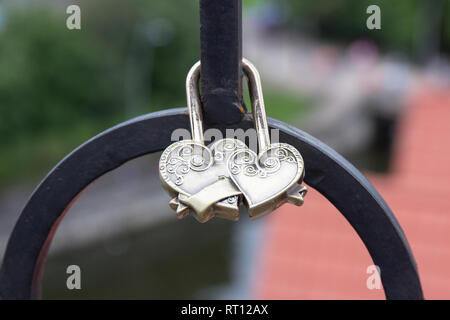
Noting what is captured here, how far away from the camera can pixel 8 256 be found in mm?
Result: 1090

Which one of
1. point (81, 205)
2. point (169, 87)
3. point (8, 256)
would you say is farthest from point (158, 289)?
point (8, 256)

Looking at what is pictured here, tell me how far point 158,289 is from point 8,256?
38.2ft

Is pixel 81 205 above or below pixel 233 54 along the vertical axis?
below

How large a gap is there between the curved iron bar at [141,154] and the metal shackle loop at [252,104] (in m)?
0.02

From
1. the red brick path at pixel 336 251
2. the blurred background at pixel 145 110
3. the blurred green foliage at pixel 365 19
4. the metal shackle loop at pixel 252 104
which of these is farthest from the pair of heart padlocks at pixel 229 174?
the blurred green foliage at pixel 365 19

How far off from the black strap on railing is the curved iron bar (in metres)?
0.03

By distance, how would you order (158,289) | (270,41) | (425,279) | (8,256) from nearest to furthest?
1. (8,256)
2. (425,279)
3. (158,289)
4. (270,41)

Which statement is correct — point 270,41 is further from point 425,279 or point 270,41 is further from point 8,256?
point 8,256

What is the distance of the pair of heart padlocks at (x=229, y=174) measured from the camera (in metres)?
0.93

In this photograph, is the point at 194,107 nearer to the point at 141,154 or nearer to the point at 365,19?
the point at 141,154

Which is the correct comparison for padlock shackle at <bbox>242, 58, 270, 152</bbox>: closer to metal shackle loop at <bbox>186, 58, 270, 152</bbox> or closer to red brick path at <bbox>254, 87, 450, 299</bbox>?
metal shackle loop at <bbox>186, 58, 270, 152</bbox>

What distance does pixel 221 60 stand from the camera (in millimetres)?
995

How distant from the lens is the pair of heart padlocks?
0.93 meters
